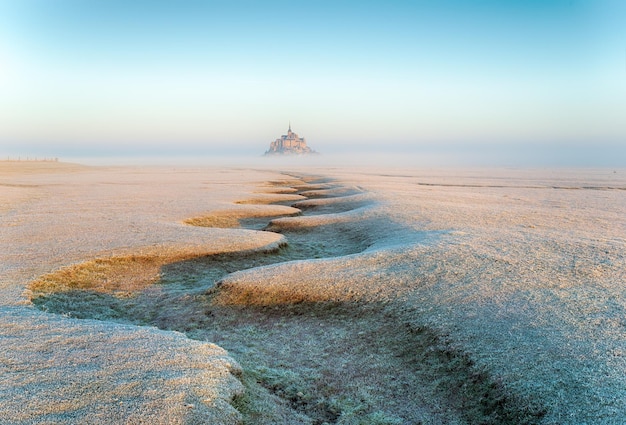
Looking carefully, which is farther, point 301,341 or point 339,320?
point 339,320

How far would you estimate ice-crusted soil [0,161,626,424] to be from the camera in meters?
5.73

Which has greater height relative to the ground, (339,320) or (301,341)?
(339,320)

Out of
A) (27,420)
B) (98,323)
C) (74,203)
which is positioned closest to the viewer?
(27,420)

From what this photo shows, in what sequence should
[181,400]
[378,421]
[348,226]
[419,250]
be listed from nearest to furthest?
[181,400] < [378,421] < [419,250] < [348,226]

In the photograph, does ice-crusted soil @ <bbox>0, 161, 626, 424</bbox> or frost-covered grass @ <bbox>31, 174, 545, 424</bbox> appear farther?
frost-covered grass @ <bbox>31, 174, 545, 424</bbox>

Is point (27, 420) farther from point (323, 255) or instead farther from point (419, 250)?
point (323, 255)

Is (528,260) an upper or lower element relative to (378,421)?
upper

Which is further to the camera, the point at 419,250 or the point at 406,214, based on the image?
the point at 406,214

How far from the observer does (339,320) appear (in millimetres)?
9312

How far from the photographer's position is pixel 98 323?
7895 millimetres

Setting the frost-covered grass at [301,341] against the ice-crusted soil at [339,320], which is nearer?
the ice-crusted soil at [339,320]

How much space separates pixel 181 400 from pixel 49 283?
26.3ft

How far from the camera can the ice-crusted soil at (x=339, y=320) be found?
18.8 feet

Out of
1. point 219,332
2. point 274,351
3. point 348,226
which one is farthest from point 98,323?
point 348,226
